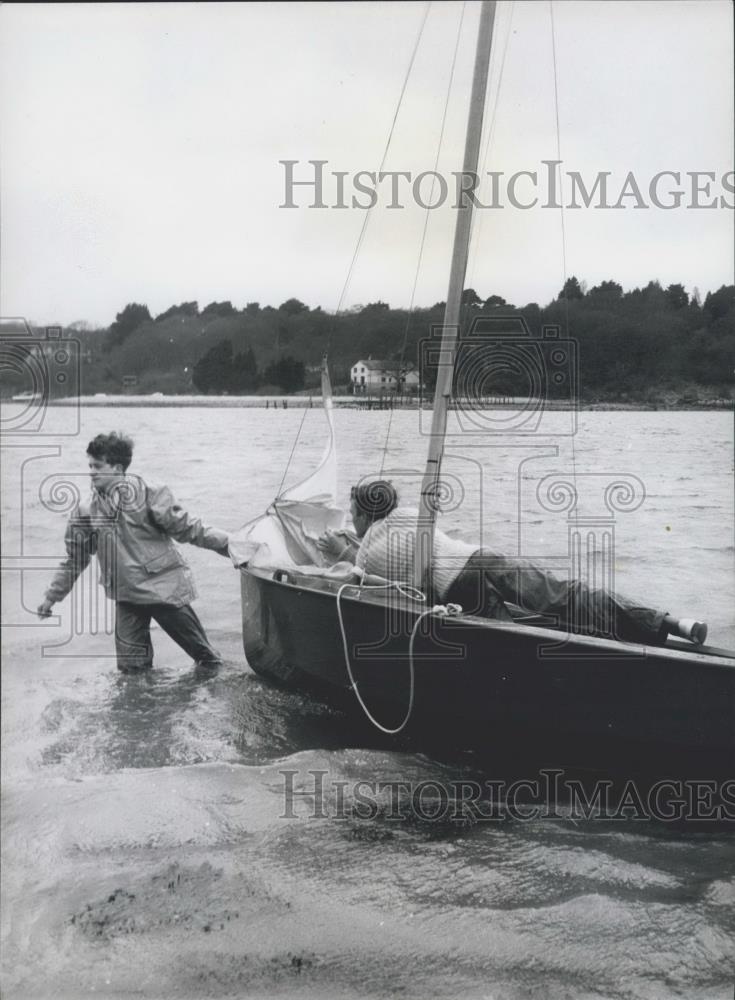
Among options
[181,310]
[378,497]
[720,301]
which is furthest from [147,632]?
[720,301]

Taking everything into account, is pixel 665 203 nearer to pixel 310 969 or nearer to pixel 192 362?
pixel 310 969

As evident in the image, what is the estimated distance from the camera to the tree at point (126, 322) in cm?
841

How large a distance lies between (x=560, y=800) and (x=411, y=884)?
1.02 metres

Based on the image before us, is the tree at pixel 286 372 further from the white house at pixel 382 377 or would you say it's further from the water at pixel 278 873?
the water at pixel 278 873

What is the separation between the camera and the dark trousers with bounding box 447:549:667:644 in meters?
4.10

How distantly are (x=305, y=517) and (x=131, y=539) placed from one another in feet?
5.09

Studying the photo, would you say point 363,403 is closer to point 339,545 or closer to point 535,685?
point 339,545

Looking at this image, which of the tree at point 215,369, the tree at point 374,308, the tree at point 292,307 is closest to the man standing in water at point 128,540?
the tree at point 374,308

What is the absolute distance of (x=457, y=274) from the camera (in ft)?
16.0

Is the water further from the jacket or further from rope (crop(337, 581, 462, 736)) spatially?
the jacket

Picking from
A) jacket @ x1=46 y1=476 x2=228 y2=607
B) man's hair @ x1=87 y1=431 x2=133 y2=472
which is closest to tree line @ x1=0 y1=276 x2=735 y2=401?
man's hair @ x1=87 y1=431 x2=133 y2=472

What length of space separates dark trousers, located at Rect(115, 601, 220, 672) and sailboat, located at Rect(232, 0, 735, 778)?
0.61 meters

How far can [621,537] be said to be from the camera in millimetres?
11797

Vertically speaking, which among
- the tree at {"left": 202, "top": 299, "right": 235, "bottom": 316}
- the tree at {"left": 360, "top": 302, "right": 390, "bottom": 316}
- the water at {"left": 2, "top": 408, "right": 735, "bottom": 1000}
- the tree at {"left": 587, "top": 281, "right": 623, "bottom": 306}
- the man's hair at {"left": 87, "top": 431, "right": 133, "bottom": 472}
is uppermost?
the tree at {"left": 202, "top": 299, "right": 235, "bottom": 316}
